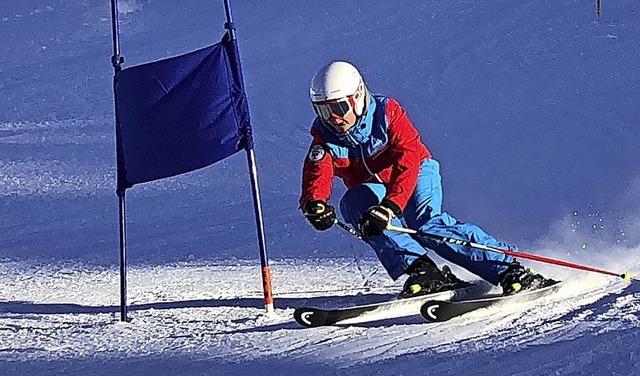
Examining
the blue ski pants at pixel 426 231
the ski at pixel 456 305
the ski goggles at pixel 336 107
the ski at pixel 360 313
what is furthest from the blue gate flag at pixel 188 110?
the ski at pixel 456 305

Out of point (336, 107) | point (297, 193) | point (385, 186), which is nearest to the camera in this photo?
point (336, 107)

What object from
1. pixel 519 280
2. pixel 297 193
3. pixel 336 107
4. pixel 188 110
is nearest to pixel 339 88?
pixel 336 107

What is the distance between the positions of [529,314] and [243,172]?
4.15 m

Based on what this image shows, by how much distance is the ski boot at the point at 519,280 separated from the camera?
17.3ft

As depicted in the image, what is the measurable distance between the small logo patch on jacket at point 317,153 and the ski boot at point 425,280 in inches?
27.4

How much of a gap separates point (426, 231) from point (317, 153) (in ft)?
2.12

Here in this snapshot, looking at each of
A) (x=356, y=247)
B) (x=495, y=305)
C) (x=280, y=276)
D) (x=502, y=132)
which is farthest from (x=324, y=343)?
(x=502, y=132)

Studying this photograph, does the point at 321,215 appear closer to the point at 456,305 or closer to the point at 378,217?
the point at 378,217

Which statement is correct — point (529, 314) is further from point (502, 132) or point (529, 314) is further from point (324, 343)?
point (502, 132)

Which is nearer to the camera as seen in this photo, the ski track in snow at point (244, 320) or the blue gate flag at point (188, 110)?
the ski track in snow at point (244, 320)

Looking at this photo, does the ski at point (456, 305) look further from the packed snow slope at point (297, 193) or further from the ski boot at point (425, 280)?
the ski boot at point (425, 280)

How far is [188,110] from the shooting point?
18.2 ft

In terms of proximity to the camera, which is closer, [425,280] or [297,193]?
[425,280]

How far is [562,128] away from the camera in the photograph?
918 cm
